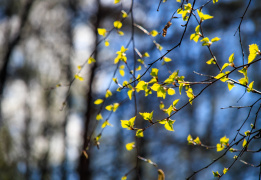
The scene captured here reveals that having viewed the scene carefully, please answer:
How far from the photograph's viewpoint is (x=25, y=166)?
17.0ft

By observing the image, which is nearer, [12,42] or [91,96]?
[91,96]

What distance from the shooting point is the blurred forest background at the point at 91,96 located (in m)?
4.30

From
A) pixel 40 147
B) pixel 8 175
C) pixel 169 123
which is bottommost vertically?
pixel 8 175

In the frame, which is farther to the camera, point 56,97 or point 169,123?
point 56,97

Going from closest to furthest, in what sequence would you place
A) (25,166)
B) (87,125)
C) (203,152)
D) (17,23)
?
(87,125)
(203,152)
(17,23)
(25,166)

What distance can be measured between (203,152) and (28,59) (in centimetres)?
444

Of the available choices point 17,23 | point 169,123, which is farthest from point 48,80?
point 169,123

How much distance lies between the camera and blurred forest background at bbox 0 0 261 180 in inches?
169

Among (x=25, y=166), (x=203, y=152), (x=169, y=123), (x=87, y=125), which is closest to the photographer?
(x=169, y=123)

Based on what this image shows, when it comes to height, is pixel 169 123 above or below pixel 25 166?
above

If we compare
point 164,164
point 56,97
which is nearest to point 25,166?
point 56,97

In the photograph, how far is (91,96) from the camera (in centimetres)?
392

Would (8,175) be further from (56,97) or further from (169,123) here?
(169,123)

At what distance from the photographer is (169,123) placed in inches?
28.9
